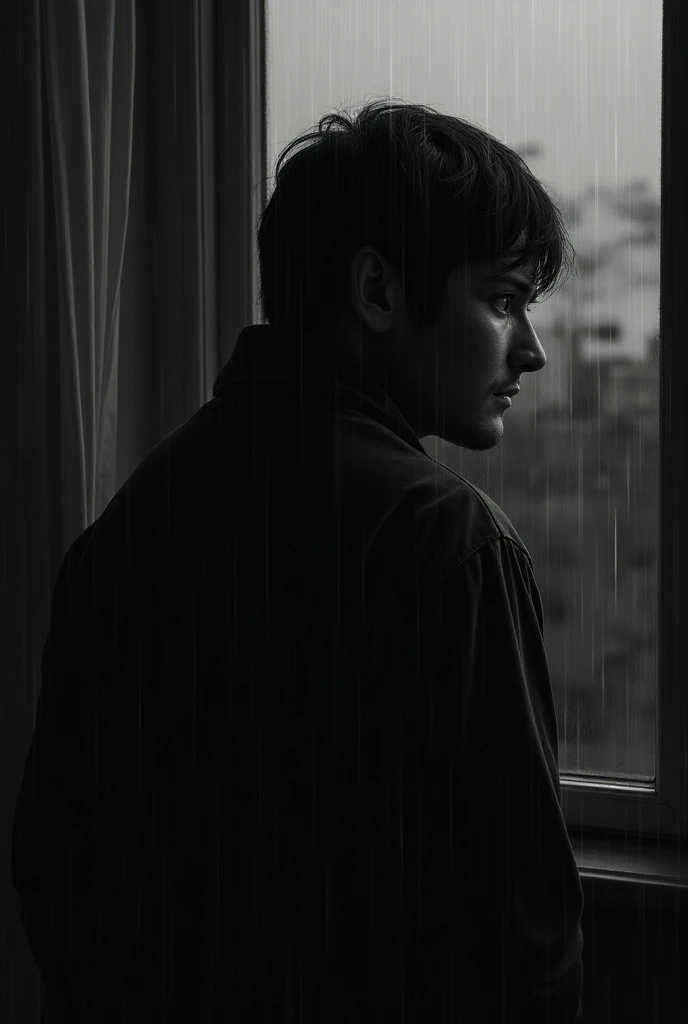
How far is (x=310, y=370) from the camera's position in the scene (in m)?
0.73

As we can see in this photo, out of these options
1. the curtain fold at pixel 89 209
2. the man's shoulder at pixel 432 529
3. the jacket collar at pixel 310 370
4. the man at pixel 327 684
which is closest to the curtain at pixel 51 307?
the curtain fold at pixel 89 209

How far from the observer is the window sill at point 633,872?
123 centimetres

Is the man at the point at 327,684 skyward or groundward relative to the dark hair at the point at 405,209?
groundward

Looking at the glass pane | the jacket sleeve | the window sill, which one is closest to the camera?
the jacket sleeve

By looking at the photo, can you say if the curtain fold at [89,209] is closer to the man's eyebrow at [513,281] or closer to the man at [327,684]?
the man at [327,684]

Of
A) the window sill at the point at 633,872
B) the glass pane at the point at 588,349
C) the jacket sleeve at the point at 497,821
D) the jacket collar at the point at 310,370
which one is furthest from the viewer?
the glass pane at the point at 588,349

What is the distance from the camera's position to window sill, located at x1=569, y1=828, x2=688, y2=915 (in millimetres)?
1229

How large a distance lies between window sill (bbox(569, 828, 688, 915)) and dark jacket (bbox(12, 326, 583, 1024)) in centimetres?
65

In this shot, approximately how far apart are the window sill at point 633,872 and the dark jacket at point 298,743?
2.14 feet

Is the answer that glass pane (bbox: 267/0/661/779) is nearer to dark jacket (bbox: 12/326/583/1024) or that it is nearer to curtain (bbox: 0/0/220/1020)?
curtain (bbox: 0/0/220/1020)

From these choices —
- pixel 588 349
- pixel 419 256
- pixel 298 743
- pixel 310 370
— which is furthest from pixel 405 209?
pixel 588 349

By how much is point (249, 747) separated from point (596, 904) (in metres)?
0.80

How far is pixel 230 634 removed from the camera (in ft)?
2.29

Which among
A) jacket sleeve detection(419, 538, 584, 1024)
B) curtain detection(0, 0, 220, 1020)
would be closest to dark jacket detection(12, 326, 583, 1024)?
jacket sleeve detection(419, 538, 584, 1024)
